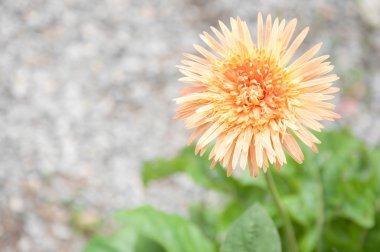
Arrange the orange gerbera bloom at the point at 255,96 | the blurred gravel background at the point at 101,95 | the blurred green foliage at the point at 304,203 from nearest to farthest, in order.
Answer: the orange gerbera bloom at the point at 255,96, the blurred green foliage at the point at 304,203, the blurred gravel background at the point at 101,95

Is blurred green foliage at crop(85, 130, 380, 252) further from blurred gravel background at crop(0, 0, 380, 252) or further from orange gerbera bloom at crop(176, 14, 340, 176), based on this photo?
blurred gravel background at crop(0, 0, 380, 252)

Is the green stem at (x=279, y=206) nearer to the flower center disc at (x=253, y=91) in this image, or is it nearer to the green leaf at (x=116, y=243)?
the flower center disc at (x=253, y=91)

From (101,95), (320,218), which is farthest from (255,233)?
(101,95)

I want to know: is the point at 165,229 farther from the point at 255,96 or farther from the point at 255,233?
the point at 255,96

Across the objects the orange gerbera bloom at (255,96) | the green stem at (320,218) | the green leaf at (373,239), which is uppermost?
the orange gerbera bloom at (255,96)

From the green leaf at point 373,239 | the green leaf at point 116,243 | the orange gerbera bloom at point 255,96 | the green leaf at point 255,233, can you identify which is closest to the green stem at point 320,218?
the green leaf at point 373,239

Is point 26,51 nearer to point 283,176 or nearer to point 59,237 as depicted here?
point 59,237
